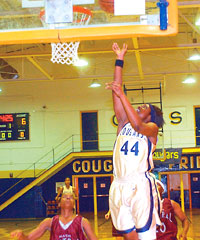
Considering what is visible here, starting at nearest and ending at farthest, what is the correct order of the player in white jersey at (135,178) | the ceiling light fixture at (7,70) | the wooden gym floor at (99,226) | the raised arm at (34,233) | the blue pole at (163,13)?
1. the blue pole at (163,13)
2. the player in white jersey at (135,178)
3. the raised arm at (34,233)
4. the wooden gym floor at (99,226)
5. the ceiling light fixture at (7,70)

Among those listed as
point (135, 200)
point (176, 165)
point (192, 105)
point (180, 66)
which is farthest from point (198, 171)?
point (135, 200)

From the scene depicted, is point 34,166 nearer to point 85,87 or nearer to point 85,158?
point 85,158

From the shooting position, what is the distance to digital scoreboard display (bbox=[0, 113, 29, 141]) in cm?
1972

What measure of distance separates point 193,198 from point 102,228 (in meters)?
6.57

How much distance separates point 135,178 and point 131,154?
226mm

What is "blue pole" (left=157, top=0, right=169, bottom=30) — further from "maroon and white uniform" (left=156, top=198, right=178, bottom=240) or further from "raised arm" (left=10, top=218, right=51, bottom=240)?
"maroon and white uniform" (left=156, top=198, right=178, bottom=240)

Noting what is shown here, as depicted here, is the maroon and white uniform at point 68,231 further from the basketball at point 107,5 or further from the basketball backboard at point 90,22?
the basketball at point 107,5

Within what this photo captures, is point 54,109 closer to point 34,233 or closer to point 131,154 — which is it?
point 34,233

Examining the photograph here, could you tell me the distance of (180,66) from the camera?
62.2 ft

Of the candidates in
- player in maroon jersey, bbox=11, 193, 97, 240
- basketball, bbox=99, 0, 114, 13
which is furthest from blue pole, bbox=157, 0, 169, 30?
player in maroon jersey, bbox=11, 193, 97, 240

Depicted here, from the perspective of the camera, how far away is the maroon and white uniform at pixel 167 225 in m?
5.66

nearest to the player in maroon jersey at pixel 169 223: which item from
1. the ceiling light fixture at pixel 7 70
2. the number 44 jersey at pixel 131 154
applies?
the number 44 jersey at pixel 131 154

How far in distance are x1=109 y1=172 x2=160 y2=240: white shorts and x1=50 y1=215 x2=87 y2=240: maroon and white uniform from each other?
1045mm

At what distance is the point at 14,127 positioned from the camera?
19734 mm
